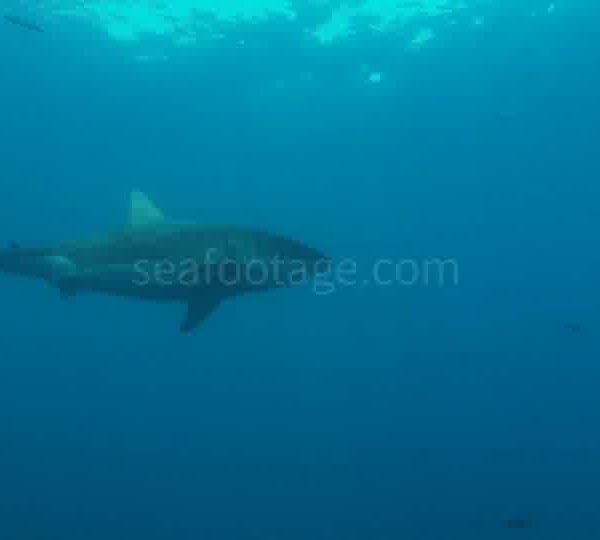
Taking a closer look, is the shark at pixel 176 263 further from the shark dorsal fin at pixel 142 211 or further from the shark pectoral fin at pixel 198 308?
the shark dorsal fin at pixel 142 211

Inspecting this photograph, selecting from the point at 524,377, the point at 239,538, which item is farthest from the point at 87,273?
the point at 524,377

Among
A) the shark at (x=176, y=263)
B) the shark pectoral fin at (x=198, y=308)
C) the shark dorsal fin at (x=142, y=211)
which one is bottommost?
the shark pectoral fin at (x=198, y=308)

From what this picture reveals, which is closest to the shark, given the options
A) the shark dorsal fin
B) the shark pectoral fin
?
the shark pectoral fin

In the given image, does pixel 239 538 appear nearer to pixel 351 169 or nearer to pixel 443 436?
pixel 443 436

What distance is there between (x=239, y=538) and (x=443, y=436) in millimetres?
17779

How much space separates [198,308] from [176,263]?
2.33ft

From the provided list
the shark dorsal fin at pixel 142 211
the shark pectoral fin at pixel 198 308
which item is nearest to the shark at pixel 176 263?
the shark pectoral fin at pixel 198 308

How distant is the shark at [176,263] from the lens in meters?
6.89

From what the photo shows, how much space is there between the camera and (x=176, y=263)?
711 centimetres

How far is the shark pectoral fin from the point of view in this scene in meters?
7.46

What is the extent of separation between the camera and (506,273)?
66062 mm

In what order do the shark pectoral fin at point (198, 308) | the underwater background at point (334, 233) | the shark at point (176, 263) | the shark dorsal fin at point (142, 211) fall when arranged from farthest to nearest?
the underwater background at point (334, 233) < the shark dorsal fin at point (142, 211) < the shark pectoral fin at point (198, 308) < the shark at point (176, 263)

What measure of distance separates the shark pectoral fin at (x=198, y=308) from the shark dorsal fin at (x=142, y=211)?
1133mm

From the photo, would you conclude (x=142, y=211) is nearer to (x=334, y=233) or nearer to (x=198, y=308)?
(x=198, y=308)
